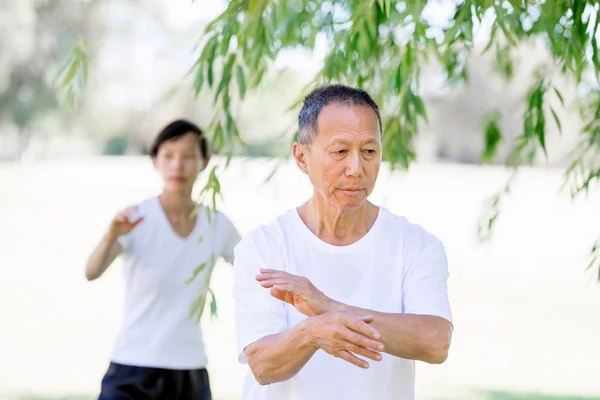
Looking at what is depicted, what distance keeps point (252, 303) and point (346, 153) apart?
0.35 meters

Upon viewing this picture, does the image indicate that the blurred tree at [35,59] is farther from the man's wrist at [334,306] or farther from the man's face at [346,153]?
the man's wrist at [334,306]

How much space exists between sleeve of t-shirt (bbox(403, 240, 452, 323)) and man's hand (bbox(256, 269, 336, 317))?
0.23 m

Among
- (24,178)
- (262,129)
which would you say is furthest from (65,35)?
(24,178)

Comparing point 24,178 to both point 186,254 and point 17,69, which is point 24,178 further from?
point 186,254

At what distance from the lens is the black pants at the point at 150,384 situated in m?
3.54

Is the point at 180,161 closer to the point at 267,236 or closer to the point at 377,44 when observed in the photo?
the point at 377,44

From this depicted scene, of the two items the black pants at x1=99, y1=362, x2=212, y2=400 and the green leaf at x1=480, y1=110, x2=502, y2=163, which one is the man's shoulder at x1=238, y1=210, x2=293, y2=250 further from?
the green leaf at x1=480, y1=110, x2=502, y2=163

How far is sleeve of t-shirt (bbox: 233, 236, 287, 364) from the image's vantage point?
198 cm

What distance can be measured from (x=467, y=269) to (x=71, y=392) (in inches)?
374

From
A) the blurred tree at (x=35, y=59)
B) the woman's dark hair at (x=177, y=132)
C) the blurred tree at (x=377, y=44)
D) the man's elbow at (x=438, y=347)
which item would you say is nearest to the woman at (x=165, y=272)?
the woman's dark hair at (x=177, y=132)

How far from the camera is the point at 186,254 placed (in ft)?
12.1

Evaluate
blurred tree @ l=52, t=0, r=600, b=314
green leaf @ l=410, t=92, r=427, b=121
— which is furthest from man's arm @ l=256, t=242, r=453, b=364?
green leaf @ l=410, t=92, r=427, b=121

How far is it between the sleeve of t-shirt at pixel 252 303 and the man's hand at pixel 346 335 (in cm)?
19

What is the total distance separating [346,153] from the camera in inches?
79.0
